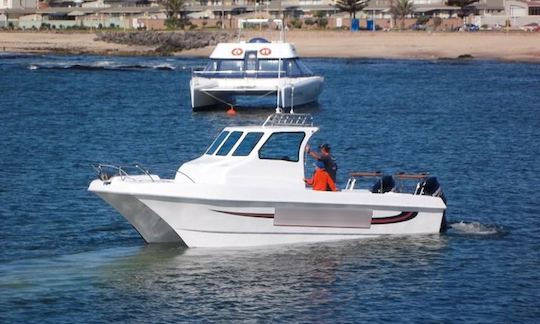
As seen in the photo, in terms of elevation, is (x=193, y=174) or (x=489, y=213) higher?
(x=193, y=174)

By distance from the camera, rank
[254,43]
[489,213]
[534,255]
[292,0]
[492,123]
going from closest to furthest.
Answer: [534,255] → [489,213] → [492,123] → [254,43] → [292,0]

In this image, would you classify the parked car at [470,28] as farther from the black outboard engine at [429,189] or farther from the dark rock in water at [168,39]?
the black outboard engine at [429,189]

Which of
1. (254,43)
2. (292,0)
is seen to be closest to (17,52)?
(292,0)

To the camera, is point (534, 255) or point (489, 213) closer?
point (534, 255)

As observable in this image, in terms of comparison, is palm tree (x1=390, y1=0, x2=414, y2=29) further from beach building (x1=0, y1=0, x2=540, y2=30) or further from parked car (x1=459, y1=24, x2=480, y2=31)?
parked car (x1=459, y1=24, x2=480, y2=31)

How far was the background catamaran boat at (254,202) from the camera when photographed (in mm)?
24031

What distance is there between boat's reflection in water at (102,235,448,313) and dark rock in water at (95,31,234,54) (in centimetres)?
9946

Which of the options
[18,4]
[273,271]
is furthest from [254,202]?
[18,4]

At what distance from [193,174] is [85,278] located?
3044 mm

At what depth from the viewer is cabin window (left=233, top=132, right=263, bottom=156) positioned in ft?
82.0

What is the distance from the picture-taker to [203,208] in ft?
79.3

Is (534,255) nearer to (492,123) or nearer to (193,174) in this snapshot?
(193,174)

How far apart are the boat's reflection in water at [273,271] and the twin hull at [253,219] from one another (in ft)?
0.68

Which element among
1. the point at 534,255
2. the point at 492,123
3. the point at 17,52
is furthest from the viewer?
the point at 17,52
